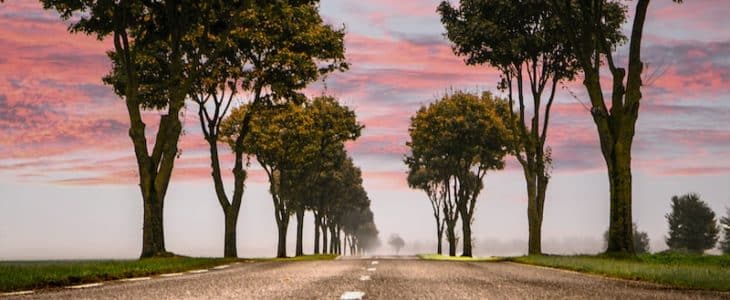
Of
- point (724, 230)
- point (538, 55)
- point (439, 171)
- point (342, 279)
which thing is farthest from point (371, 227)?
point (342, 279)

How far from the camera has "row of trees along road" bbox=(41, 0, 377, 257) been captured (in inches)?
958

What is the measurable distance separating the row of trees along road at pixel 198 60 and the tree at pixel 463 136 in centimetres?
1701

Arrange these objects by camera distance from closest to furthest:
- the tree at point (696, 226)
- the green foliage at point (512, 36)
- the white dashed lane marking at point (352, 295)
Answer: the white dashed lane marking at point (352, 295)
the green foliage at point (512, 36)
the tree at point (696, 226)

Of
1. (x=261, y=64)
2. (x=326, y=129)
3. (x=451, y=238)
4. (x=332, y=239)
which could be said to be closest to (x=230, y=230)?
(x=261, y=64)

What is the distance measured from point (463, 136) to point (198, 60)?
96.2 feet

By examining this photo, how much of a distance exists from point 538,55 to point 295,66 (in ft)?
38.2

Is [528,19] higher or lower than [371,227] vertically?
higher

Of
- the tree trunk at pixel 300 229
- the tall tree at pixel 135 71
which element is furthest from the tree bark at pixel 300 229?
the tall tree at pixel 135 71

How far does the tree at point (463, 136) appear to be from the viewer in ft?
171

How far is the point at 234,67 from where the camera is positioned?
3288 cm

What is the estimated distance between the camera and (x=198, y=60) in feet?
86.8

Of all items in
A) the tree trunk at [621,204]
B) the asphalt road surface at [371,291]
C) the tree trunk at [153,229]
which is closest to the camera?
the asphalt road surface at [371,291]

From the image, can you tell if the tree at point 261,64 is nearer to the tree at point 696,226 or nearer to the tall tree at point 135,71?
the tall tree at point 135,71

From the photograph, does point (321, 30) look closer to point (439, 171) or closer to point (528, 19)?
point (528, 19)
